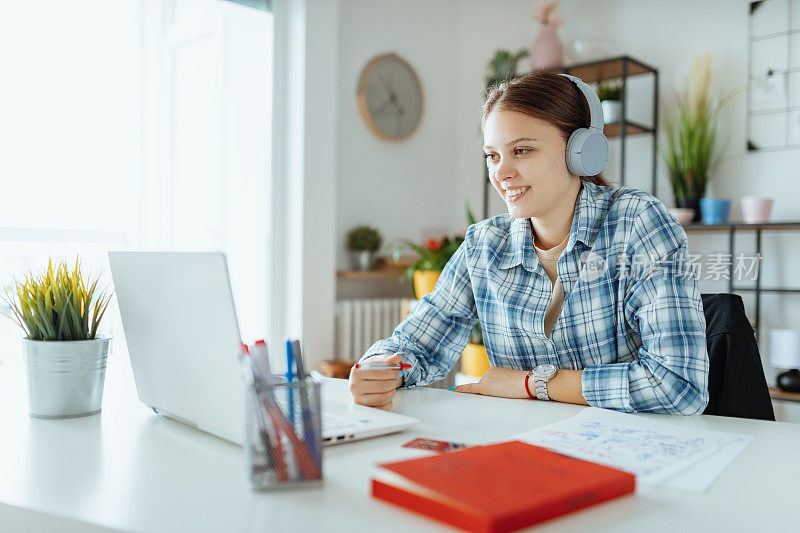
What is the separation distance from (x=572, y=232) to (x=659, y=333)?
28cm

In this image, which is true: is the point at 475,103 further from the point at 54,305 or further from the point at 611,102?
the point at 54,305

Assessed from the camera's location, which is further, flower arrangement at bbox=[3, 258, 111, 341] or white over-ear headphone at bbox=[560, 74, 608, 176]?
white over-ear headphone at bbox=[560, 74, 608, 176]

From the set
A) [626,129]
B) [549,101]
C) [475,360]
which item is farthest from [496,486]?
[626,129]

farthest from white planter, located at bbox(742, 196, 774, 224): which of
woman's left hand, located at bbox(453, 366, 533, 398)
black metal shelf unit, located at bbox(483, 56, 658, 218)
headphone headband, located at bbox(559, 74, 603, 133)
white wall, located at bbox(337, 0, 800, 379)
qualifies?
woman's left hand, located at bbox(453, 366, 533, 398)

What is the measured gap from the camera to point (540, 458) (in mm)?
710

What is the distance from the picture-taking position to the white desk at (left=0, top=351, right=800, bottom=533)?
591 millimetres

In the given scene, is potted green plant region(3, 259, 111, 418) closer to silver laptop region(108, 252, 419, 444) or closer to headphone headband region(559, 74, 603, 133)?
silver laptop region(108, 252, 419, 444)

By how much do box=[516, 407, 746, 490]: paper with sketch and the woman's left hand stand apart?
19 centimetres

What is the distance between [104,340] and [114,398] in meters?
0.16

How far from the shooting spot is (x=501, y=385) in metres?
1.22

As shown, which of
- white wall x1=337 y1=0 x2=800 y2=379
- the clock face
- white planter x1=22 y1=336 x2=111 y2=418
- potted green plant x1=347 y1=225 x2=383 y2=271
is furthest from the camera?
the clock face

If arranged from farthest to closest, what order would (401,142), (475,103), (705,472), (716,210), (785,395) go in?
(475,103), (401,142), (716,210), (785,395), (705,472)

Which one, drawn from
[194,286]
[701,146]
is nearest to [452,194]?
[701,146]

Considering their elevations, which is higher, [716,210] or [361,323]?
[716,210]
